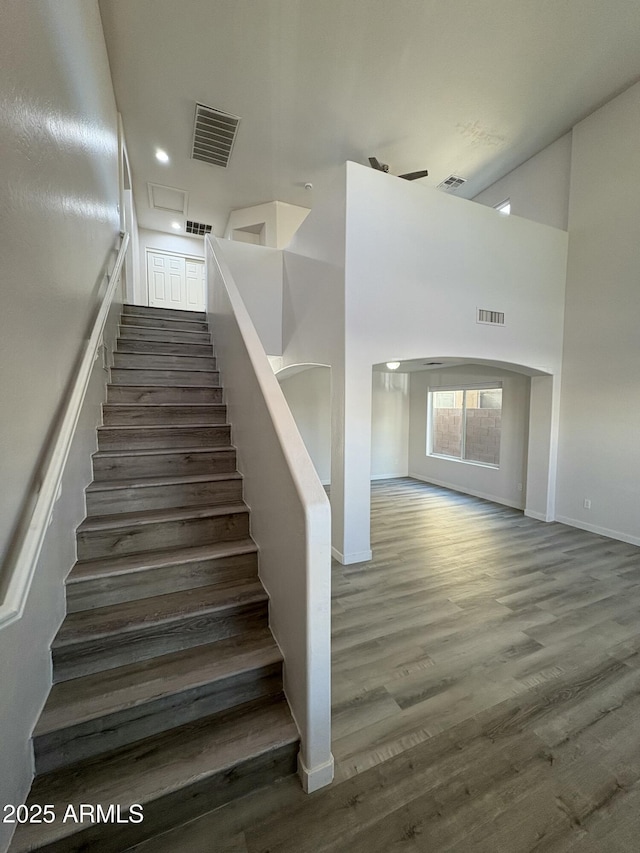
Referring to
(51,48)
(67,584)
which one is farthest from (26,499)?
(51,48)

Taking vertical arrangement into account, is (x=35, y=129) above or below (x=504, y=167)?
below

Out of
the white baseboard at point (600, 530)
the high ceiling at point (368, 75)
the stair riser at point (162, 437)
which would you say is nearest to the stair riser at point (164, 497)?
the stair riser at point (162, 437)

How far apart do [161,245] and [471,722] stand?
927cm

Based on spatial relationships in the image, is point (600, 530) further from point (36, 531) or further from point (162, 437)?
point (36, 531)

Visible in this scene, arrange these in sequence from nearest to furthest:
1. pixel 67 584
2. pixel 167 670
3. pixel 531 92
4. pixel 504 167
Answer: pixel 167 670, pixel 67 584, pixel 531 92, pixel 504 167

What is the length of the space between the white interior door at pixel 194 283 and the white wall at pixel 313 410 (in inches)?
125

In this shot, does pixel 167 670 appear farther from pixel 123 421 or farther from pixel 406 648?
pixel 123 421

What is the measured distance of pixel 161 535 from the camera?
203 centimetres

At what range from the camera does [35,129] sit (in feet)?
4.72

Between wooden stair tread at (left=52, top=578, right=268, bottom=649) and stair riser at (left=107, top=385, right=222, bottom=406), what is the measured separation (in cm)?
158

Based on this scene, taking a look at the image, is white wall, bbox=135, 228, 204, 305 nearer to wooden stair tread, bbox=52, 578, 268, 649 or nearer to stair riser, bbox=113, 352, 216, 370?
stair riser, bbox=113, 352, 216, 370

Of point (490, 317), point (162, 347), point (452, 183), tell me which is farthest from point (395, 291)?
point (452, 183)

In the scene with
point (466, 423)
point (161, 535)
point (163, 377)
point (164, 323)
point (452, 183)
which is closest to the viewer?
point (161, 535)

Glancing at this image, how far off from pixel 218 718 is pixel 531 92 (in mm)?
6555
